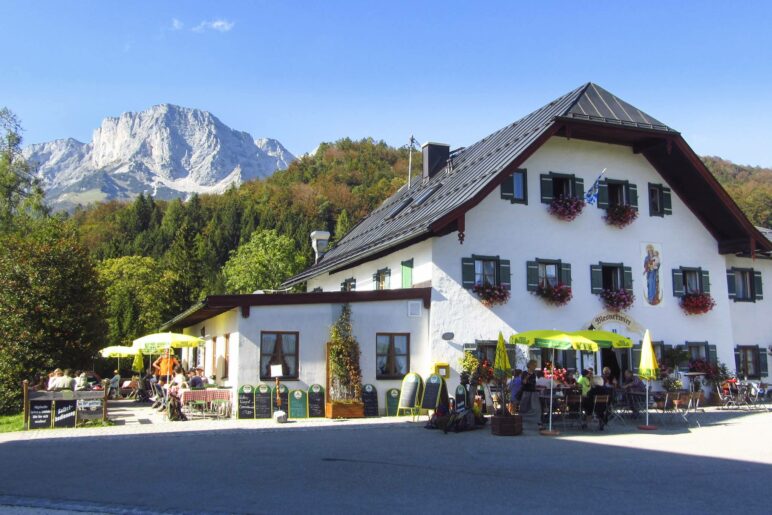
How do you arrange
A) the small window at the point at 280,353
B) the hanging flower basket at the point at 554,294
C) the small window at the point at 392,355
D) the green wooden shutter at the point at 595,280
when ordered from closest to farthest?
1. the small window at the point at 280,353
2. the small window at the point at 392,355
3. the hanging flower basket at the point at 554,294
4. the green wooden shutter at the point at 595,280

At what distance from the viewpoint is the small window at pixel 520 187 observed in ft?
71.3

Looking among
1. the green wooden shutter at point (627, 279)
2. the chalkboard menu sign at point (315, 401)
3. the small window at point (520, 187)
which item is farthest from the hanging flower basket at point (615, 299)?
the chalkboard menu sign at point (315, 401)

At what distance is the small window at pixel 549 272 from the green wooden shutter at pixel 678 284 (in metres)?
4.15

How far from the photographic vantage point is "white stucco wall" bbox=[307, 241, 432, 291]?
20828 millimetres

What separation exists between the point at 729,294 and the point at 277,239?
38744mm

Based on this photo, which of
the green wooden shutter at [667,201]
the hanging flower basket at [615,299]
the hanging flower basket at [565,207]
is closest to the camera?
the hanging flower basket at [565,207]

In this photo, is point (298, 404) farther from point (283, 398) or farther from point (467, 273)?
point (467, 273)

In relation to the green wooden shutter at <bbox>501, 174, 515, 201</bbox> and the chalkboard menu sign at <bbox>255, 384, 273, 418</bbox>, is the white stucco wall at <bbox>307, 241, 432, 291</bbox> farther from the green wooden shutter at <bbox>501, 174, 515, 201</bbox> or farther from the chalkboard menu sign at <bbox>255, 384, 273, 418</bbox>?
the chalkboard menu sign at <bbox>255, 384, 273, 418</bbox>

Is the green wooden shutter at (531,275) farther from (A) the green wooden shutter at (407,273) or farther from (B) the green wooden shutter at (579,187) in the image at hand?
(A) the green wooden shutter at (407,273)

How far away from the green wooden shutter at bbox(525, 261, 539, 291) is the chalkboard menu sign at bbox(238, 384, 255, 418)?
8.06m

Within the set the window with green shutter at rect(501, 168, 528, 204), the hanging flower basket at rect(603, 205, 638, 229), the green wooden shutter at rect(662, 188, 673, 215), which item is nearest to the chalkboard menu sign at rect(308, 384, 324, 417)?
the window with green shutter at rect(501, 168, 528, 204)

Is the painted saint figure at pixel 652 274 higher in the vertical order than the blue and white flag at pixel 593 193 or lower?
lower

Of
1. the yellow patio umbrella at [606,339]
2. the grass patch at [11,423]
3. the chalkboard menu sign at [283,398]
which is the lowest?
the grass patch at [11,423]

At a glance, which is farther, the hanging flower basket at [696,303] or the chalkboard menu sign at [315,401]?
the hanging flower basket at [696,303]
